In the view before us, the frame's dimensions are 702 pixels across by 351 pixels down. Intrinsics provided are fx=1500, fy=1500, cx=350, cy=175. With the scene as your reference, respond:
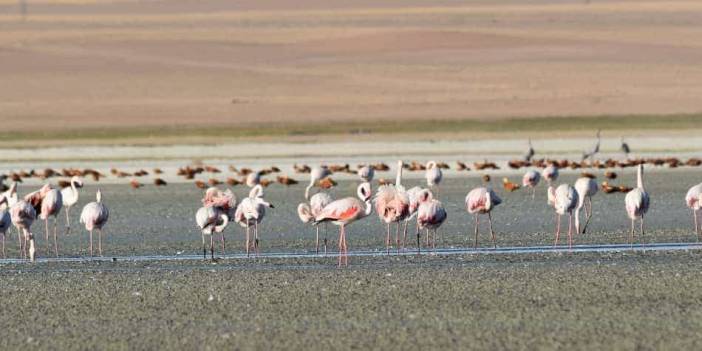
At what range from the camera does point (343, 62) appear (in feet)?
341

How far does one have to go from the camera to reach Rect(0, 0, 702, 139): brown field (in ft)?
238

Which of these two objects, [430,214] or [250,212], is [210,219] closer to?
[250,212]

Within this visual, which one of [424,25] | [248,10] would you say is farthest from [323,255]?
[248,10]

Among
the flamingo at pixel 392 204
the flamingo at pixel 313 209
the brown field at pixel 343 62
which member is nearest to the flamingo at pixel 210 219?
the flamingo at pixel 313 209

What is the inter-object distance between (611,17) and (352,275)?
11875cm

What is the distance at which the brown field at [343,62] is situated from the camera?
238 ft

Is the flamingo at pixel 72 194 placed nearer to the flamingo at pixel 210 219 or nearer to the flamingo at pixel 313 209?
the flamingo at pixel 210 219

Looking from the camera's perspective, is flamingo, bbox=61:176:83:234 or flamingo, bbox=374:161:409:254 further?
flamingo, bbox=61:176:83:234

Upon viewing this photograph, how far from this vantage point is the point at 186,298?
1388 centimetres

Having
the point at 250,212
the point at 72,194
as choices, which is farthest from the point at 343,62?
the point at 250,212

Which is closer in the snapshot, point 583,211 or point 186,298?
point 186,298

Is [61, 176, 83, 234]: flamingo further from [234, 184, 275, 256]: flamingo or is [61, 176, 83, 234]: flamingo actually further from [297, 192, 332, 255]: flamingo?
[297, 192, 332, 255]: flamingo

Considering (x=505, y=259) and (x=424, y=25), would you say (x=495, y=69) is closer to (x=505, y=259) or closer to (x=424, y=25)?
(x=424, y=25)

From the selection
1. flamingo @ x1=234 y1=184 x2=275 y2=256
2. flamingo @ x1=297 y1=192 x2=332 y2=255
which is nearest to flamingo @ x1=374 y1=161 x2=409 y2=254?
flamingo @ x1=297 y1=192 x2=332 y2=255
